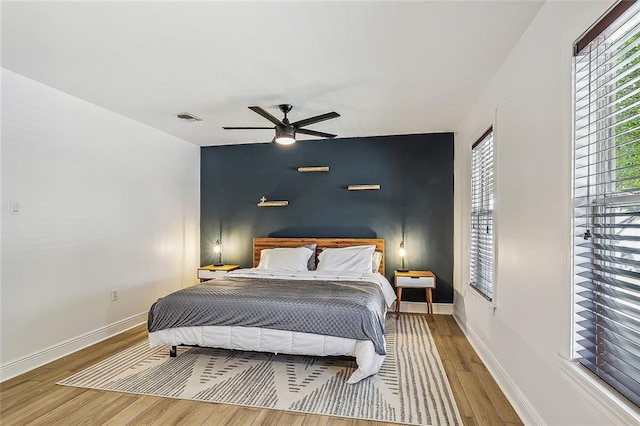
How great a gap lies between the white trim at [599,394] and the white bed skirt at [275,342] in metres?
1.39

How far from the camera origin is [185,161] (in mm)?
5344

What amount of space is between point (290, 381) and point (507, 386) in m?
1.63

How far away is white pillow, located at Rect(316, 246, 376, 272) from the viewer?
449cm

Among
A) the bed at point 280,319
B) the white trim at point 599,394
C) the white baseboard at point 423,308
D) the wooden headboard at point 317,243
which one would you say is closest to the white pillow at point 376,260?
the wooden headboard at point 317,243

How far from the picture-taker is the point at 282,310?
2953 millimetres

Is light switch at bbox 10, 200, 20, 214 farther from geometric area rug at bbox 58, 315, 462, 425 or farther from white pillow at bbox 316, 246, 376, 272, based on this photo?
white pillow at bbox 316, 246, 376, 272

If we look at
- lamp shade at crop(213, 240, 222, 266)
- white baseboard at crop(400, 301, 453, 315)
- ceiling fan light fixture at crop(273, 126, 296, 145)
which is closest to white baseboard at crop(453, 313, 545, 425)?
white baseboard at crop(400, 301, 453, 315)

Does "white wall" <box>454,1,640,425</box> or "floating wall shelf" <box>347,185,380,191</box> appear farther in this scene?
"floating wall shelf" <box>347,185,380,191</box>

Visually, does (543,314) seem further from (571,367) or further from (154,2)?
(154,2)

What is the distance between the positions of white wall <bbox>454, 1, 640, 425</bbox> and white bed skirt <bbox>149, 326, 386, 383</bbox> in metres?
1.04

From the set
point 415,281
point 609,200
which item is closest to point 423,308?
point 415,281

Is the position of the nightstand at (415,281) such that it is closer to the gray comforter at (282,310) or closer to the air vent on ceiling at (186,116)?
the gray comforter at (282,310)

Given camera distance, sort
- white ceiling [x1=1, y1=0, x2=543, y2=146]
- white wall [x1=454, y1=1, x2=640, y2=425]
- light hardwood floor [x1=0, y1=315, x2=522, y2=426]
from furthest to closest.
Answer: light hardwood floor [x1=0, y1=315, x2=522, y2=426]
white ceiling [x1=1, y1=0, x2=543, y2=146]
white wall [x1=454, y1=1, x2=640, y2=425]

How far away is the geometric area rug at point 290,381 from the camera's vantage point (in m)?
2.39
